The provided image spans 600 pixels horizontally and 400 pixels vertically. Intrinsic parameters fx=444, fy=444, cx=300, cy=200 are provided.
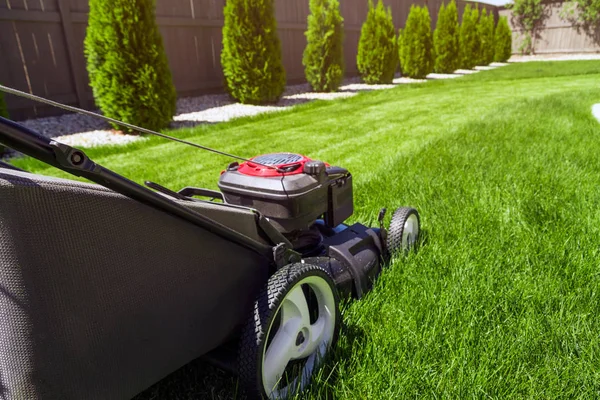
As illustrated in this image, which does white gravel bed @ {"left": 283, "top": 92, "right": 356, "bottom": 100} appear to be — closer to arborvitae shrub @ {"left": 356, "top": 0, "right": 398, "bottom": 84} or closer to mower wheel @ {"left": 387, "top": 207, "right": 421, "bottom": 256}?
arborvitae shrub @ {"left": 356, "top": 0, "right": 398, "bottom": 84}

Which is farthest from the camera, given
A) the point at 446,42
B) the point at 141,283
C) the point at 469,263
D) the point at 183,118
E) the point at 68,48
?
the point at 446,42

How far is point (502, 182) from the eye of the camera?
11.1ft

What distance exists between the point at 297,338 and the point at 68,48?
8.24m

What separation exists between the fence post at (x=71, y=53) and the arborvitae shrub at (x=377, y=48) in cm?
795

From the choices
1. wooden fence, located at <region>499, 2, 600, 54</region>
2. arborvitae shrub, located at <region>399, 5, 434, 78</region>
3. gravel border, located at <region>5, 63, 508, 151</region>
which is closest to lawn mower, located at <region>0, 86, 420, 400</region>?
gravel border, located at <region>5, 63, 508, 151</region>

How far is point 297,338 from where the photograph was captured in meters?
1.60

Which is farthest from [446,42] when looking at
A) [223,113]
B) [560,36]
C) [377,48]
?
[560,36]

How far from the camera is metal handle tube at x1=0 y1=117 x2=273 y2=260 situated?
2.91 feet

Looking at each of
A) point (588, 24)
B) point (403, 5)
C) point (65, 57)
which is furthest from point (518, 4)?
point (65, 57)

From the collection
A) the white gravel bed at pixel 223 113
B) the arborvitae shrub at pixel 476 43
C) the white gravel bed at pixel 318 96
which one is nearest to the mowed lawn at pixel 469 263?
the white gravel bed at pixel 223 113

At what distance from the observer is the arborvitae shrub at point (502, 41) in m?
23.0

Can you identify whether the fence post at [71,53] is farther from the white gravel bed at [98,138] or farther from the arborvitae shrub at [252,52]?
the arborvitae shrub at [252,52]

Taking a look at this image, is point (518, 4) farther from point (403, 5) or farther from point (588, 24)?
point (403, 5)

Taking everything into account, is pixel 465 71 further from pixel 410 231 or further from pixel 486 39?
pixel 410 231
